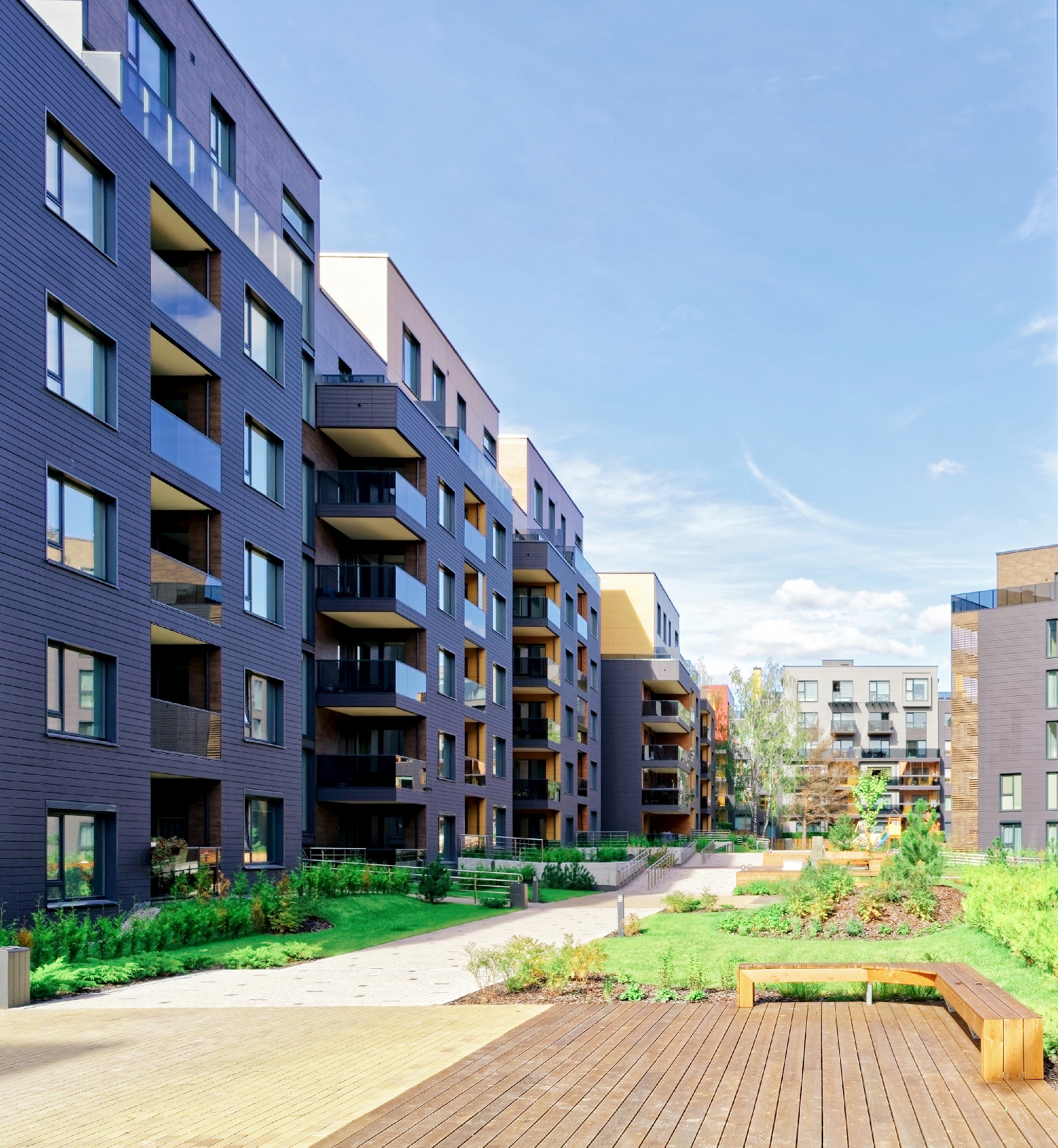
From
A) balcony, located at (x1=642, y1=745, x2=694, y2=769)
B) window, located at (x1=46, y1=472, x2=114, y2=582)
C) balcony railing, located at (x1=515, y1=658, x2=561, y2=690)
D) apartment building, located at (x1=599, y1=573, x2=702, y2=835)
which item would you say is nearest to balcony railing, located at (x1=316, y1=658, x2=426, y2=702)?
window, located at (x1=46, y1=472, x2=114, y2=582)

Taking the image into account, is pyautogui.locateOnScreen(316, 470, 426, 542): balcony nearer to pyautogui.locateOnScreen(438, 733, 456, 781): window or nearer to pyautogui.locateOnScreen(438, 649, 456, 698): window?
pyautogui.locateOnScreen(438, 649, 456, 698): window

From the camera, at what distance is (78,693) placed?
74.0 ft

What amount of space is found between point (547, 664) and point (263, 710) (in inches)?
1188

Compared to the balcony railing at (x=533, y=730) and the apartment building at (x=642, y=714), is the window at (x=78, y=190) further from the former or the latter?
the apartment building at (x=642, y=714)

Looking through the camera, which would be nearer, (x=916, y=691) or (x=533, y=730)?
(x=533, y=730)

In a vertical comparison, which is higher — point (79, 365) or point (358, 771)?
point (79, 365)

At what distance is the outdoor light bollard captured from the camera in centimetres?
1466

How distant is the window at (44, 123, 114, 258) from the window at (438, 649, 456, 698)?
74.2 feet

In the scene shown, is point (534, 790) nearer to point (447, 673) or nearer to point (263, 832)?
point (447, 673)

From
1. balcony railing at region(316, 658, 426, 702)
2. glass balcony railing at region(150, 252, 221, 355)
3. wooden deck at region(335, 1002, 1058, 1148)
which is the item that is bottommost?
wooden deck at region(335, 1002, 1058, 1148)

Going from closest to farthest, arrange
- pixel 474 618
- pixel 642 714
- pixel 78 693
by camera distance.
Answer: pixel 78 693
pixel 474 618
pixel 642 714

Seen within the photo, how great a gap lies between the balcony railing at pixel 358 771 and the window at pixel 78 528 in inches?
626

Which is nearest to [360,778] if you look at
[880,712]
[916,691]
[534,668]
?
[534,668]

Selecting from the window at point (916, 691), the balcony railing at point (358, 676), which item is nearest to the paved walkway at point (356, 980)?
the balcony railing at point (358, 676)
